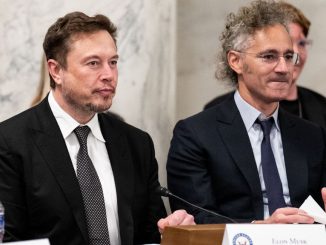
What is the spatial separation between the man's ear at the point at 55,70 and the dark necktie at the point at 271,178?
108 centimetres

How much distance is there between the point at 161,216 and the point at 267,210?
1.76 ft

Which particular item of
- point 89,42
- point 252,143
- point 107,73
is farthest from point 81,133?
point 252,143

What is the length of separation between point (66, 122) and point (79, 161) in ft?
0.68

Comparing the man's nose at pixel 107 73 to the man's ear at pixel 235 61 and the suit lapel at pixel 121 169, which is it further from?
the man's ear at pixel 235 61

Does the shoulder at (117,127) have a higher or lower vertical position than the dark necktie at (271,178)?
higher

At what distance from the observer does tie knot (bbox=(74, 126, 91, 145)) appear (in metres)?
4.06

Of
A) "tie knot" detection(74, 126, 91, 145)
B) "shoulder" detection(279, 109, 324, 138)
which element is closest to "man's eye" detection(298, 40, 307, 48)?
"shoulder" detection(279, 109, 324, 138)

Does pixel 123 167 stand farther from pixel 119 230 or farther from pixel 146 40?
pixel 146 40

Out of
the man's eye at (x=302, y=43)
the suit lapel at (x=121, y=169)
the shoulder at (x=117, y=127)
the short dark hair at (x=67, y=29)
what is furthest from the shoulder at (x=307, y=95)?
the short dark hair at (x=67, y=29)

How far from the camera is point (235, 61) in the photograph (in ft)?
15.6

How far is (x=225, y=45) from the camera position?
15.9ft

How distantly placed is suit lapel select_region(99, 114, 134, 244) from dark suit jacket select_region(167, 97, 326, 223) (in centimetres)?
37

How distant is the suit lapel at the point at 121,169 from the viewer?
13.0 feet

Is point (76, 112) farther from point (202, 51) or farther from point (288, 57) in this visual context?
point (202, 51)
